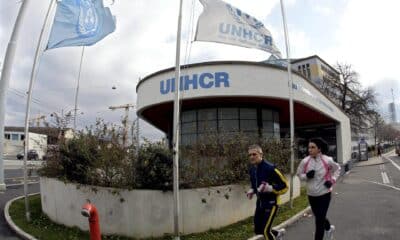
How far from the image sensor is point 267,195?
16.8 ft

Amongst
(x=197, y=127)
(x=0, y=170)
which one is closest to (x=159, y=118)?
(x=197, y=127)

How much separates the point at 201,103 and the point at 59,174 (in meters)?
9.63

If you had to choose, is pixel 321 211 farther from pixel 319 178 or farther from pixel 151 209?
pixel 151 209

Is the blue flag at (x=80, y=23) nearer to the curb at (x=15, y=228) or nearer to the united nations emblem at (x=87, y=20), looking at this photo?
the united nations emblem at (x=87, y=20)

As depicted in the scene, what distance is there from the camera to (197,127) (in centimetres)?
1827

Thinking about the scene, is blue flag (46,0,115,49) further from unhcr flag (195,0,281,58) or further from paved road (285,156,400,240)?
paved road (285,156,400,240)

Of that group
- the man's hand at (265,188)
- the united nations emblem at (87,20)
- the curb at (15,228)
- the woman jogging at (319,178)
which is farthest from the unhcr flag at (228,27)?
the curb at (15,228)

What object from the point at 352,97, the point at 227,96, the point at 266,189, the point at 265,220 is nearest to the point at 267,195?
the point at 266,189

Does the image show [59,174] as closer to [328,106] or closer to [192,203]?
[192,203]

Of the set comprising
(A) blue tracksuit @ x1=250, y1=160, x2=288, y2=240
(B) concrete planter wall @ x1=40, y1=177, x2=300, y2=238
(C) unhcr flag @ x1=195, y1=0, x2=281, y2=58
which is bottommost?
(B) concrete planter wall @ x1=40, y1=177, x2=300, y2=238

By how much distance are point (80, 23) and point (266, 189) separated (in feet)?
23.8

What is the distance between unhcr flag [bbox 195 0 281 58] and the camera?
25.5 ft

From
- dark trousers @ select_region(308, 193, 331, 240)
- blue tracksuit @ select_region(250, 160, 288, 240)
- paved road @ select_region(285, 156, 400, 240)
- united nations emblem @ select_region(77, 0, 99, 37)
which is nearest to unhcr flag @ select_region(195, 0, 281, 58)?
united nations emblem @ select_region(77, 0, 99, 37)

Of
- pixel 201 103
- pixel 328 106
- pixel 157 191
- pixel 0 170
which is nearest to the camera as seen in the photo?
pixel 157 191
